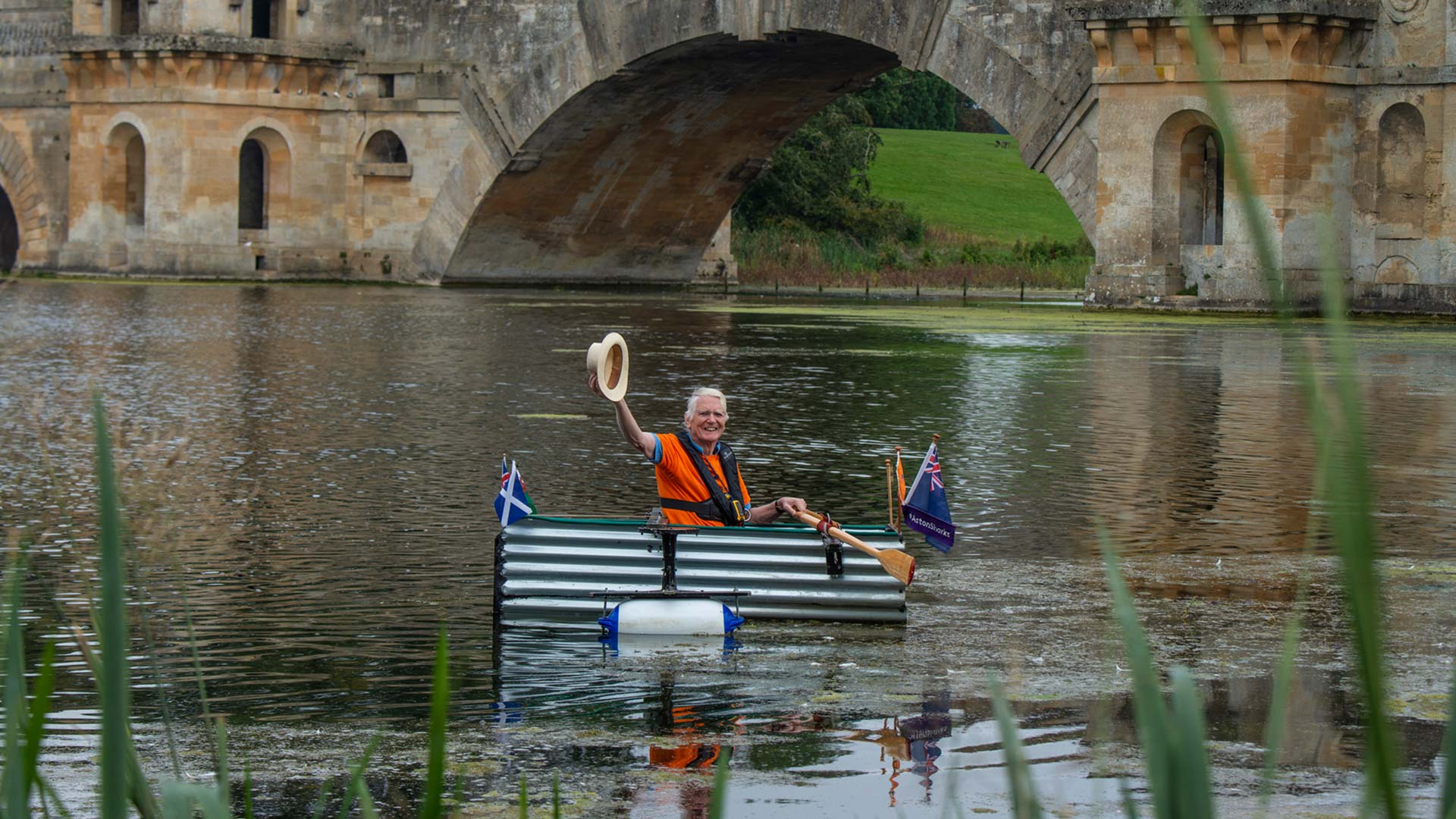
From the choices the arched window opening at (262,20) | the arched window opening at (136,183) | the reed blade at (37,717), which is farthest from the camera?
the arched window opening at (262,20)

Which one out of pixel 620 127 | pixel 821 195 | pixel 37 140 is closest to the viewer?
pixel 620 127

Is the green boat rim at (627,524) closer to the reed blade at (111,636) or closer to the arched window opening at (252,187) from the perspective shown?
the reed blade at (111,636)

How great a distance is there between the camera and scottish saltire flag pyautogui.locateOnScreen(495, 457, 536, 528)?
8.03 m

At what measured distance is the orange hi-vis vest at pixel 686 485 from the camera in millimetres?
8758

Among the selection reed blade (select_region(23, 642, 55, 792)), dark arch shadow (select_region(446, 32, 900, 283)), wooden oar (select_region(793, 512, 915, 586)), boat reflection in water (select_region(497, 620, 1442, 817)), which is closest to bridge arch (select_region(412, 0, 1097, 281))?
dark arch shadow (select_region(446, 32, 900, 283))

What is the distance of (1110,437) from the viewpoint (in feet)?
49.0

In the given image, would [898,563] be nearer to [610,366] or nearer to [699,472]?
[699,472]

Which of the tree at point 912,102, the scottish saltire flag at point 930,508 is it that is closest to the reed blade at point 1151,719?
the scottish saltire flag at point 930,508

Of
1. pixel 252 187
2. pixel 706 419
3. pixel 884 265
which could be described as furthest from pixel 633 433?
pixel 884 265

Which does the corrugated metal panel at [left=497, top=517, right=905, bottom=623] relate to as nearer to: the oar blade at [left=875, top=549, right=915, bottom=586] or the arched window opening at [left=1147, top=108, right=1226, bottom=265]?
the oar blade at [left=875, top=549, right=915, bottom=586]

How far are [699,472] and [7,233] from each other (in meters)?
48.2

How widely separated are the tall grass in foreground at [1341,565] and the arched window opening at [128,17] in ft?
153

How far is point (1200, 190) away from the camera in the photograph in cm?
3212

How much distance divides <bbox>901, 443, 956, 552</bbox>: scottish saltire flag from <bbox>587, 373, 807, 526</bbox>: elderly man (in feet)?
1.91
